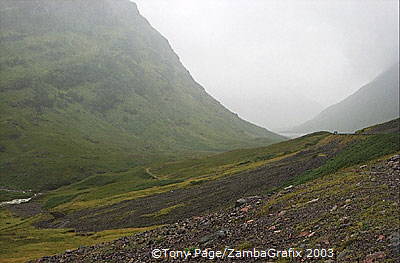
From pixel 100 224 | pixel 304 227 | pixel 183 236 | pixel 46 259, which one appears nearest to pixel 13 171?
pixel 100 224

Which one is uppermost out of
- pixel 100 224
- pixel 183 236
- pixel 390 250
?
pixel 390 250

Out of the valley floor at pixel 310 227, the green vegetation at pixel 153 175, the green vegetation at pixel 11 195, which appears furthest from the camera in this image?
the green vegetation at pixel 11 195

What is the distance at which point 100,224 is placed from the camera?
71.2 meters

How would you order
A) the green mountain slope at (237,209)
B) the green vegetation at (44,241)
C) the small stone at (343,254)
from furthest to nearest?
the green vegetation at (44,241), the green mountain slope at (237,209), the small stone at (343,254)

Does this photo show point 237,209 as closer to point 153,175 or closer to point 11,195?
point 153,175

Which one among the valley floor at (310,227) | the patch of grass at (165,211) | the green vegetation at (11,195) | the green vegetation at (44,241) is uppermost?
the valley floor at (310,227)

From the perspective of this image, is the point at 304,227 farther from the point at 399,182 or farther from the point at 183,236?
the point at 183,236

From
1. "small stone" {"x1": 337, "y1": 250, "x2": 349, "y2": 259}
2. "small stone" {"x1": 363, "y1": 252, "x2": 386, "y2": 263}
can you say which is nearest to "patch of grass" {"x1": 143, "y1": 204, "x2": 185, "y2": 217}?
"small stone" {"x1": 337, "y1": 250, "x2": 349, "y2": 259}

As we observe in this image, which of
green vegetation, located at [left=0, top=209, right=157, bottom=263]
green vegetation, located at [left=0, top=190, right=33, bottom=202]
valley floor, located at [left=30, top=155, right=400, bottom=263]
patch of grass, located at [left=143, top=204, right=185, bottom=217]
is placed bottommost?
green vegetation, located at [left=0, top=209, right=157, bottom=263]

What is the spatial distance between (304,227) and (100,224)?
2256 inches

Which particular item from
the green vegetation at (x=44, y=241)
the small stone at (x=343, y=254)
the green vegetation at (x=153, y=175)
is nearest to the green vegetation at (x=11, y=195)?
the green vegetation at (x=153, y=175)

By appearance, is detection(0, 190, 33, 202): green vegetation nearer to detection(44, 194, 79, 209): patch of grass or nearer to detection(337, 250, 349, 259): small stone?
detection(44, 194, 79, 209): patch of grass

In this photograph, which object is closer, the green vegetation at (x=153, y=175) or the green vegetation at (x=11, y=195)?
the green vegetation at (x=153, y=175)

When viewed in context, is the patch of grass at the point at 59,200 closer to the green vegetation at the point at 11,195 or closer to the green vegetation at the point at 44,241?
the green vegetation at the point at 11,195
